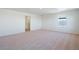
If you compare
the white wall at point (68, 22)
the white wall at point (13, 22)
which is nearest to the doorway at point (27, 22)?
the white wall at point (13, 22)

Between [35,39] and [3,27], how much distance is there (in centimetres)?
73

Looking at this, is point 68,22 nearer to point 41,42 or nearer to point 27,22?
point 41,42

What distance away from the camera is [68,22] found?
2.18 meters

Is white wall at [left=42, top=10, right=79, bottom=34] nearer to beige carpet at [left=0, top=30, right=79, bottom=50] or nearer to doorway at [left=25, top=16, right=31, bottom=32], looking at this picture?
beige carpet at [left=0, top=30, right=79, bottom=50]

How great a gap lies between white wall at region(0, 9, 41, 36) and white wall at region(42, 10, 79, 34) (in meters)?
0.19

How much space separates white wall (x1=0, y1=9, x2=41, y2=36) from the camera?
210 cm

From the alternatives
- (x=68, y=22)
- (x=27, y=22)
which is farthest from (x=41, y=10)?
(x=68, y=22)

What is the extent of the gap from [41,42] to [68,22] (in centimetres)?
73

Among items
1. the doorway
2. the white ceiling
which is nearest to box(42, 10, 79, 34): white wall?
the white ceiling

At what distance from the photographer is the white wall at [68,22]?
84.3 inches

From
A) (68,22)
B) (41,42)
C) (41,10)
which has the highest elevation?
(41,10)
